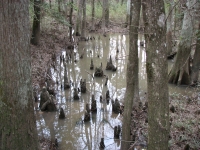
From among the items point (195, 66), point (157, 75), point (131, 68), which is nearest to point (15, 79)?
point (157, 75)

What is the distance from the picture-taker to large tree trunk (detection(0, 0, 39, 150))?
3473 millimetres

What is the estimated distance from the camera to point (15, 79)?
3.61 m

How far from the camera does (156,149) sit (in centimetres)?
312

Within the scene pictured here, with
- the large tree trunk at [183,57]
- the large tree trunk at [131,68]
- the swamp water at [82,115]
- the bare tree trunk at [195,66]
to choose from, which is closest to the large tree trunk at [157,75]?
the swamp water at [82,115]

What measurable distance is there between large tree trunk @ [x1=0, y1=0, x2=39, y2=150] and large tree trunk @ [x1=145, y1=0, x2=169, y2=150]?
1.98 metres

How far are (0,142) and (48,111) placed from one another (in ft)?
11.0

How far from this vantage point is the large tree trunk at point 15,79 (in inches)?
137

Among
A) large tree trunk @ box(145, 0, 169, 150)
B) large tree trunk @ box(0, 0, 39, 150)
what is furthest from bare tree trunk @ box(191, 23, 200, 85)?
large tree trunk @ box(0, 0, 39, 150)

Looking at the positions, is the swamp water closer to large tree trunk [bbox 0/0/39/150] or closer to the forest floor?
the forest floor

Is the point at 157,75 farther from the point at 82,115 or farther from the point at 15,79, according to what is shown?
the point at 82,115

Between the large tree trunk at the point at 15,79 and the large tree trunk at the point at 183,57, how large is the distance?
6458 millimetres

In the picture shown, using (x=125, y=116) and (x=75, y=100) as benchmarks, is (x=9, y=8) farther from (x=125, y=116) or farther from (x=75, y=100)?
(x=75, y=100)

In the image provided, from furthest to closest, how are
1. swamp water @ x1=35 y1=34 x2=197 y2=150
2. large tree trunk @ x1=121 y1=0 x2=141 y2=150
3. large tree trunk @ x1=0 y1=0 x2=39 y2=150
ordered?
1. swamp water @ x1=35 y1=34 x2=197 y2=150
2. large tree trunk @ x1=121 y1=0 x2=141 y2=150
3. large tree trunk @ x1=0 y1=0 x2=39 y2=150

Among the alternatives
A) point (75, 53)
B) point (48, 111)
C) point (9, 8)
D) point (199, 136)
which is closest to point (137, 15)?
point (9, 8)
